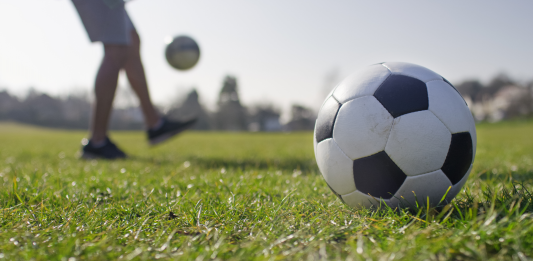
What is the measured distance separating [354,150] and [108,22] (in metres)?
3.13

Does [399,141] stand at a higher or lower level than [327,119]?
lower

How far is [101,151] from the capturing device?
3873 millimetres

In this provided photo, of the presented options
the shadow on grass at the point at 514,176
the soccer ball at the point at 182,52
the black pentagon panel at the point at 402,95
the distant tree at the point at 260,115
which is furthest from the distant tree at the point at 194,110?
the black pentagon panel at the point at 402,95

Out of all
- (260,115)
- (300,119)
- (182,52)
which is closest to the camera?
(182,52)

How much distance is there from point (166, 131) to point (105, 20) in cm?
158

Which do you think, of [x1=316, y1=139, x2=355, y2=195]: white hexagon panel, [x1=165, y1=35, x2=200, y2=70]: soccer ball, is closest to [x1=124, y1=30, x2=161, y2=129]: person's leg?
[x1=165, y1=35, x2=200, y2=70]: soccer ball

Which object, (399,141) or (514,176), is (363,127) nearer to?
(399,141)

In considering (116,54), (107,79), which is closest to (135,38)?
(116,54)

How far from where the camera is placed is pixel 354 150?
5.19 feet

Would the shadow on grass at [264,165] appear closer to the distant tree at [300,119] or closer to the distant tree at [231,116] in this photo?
the distant tree at [231,116]

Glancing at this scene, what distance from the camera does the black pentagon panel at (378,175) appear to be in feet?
5.04

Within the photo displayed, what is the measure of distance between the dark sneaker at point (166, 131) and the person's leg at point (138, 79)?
11 centimetres

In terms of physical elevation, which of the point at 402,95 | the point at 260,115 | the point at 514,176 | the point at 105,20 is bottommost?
the point at 260,115

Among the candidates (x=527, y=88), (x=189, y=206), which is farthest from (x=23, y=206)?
(x=527, y=88)
